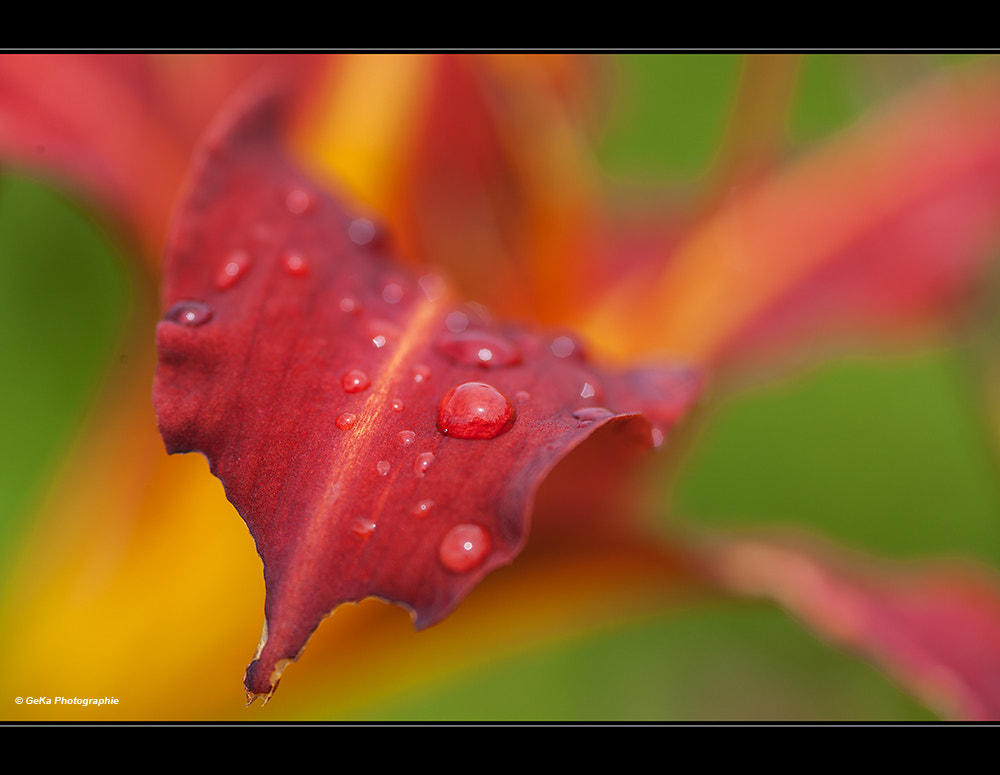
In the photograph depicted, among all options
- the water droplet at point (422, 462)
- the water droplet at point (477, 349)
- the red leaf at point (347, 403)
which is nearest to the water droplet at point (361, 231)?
the red leaf at point (347, 403)

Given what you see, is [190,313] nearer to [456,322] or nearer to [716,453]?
[456,322]

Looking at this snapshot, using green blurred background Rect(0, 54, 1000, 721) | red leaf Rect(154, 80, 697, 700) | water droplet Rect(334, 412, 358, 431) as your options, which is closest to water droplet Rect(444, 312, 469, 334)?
red leaf Rect(154, 80, 697, 700)

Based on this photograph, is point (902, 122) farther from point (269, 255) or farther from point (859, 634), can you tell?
point (269, 255)

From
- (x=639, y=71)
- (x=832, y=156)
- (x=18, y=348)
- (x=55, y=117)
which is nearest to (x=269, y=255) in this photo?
(x=55, y=117)

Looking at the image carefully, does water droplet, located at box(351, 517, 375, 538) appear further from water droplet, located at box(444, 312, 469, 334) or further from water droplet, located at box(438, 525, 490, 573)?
water droplet, located at box(444, 312, 469, 334)

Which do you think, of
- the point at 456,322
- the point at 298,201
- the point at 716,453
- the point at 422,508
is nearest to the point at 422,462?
the point at 422,508

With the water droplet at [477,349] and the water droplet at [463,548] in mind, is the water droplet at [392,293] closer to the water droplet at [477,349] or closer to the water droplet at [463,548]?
the water droplet at [477,349]
